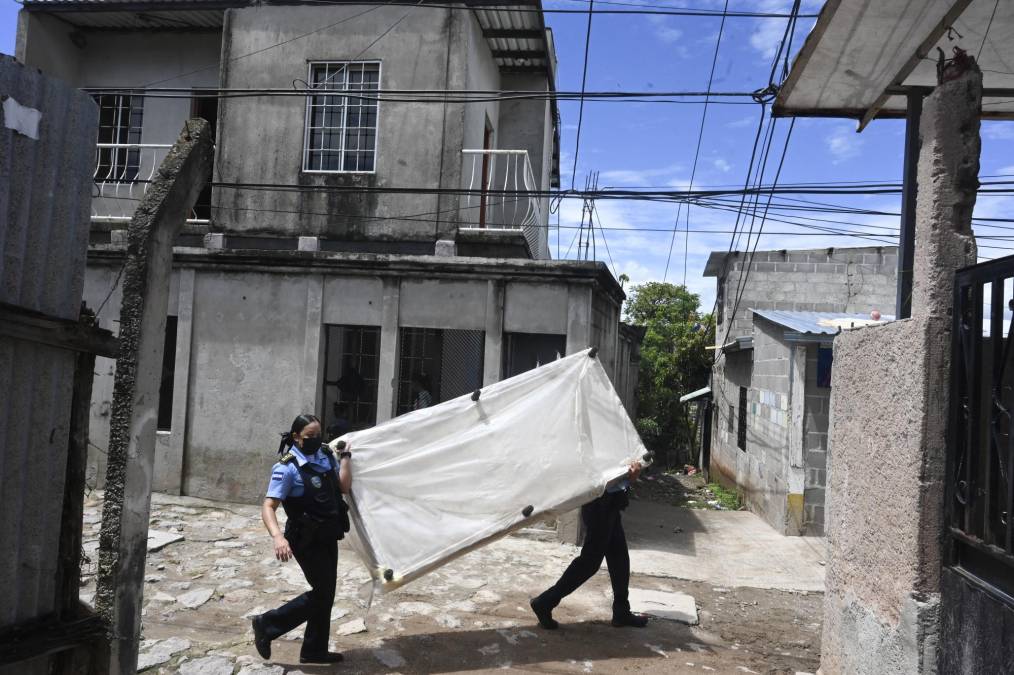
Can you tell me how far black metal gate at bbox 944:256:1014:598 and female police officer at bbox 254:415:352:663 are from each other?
138 inches

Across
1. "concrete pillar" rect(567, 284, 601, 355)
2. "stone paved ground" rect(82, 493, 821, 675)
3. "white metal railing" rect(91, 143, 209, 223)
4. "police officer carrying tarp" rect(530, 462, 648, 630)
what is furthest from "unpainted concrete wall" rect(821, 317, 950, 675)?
"white metal railing" rect(91, 143, 209, 223)

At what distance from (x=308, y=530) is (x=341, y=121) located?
25.1 feet

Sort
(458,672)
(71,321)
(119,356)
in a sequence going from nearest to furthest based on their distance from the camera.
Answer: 1. (71,321)
2. (119,356)
3. (458,672)

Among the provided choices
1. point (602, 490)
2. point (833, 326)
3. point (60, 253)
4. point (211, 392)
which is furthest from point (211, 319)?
point (833, 326)

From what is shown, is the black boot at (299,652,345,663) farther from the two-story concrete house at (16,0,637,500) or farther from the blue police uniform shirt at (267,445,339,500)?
the two-story concrete house at (16,0,637,500)

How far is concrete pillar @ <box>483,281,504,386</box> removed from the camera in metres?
9.05

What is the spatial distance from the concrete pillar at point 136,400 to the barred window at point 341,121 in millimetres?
7238

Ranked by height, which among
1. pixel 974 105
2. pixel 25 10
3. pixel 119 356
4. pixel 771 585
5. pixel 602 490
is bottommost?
pixel 771 585

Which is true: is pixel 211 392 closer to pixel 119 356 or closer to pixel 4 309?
pixel 119 356

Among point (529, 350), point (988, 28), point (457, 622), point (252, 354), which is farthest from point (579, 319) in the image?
point (988, 28)

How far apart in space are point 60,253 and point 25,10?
1210cm

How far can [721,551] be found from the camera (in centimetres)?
874

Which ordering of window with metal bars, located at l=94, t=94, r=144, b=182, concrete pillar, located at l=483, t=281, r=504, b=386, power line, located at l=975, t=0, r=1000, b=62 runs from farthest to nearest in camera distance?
window with metal bars, located at l=94, t=94, r=144, b=182, concrete pillar, located at l=483, t=281, r=504, b=386, power line, located at l=975, t=0, r=1000, b=62

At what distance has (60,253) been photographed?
9.02ft
